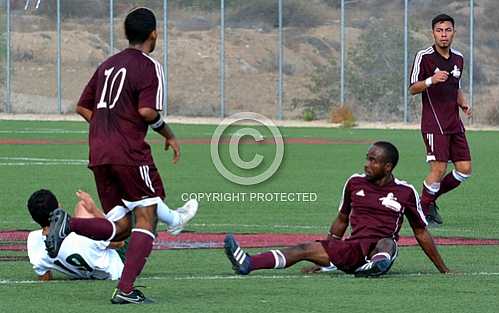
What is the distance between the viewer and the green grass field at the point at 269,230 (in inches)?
392

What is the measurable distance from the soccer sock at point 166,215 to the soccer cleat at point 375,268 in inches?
65.2

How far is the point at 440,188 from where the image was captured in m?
16.5

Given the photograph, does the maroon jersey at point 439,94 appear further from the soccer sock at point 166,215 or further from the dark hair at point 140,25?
the dark hair at point 140,25

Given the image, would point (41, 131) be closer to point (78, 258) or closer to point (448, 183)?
point (448, 183)

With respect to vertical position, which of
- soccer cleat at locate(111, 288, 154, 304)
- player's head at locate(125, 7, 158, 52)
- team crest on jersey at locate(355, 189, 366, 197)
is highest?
player's head at locate(125, 7, 158, 52)

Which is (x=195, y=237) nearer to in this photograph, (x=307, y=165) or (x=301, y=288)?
(x=301, y=288)

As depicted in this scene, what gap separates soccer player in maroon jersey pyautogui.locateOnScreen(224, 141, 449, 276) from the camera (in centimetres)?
1123

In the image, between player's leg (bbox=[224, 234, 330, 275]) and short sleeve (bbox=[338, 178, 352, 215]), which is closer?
player's leg (bbox=[224, 234, 330, 275])

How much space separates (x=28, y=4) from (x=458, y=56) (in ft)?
147

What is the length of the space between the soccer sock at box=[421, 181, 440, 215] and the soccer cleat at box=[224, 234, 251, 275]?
209 inches

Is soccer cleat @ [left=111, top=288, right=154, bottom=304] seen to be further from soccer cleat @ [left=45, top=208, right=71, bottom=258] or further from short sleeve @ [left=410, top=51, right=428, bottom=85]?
short sleeve @ [left=410, top=51, right=428, bottom=85]

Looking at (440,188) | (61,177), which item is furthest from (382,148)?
(61,177)

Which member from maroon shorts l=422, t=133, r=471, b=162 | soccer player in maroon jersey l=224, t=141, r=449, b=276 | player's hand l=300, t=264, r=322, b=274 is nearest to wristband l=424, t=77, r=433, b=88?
maroon shorts l=422, t=133, r=471, b=162

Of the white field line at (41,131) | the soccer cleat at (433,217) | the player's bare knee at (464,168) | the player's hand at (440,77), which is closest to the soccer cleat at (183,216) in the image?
the player's hand at (440,77)
